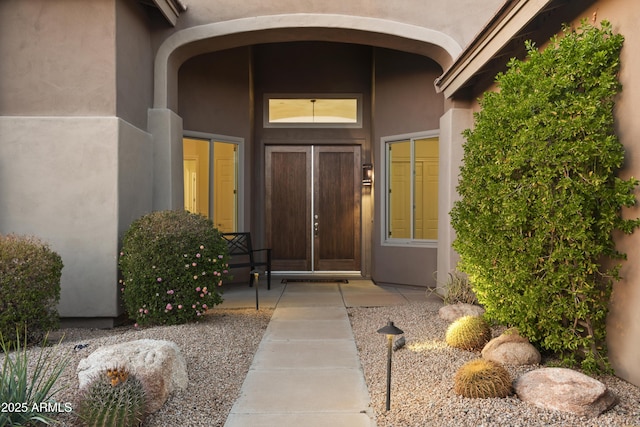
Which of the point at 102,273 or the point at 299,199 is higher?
the point at 299,199

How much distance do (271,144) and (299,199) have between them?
4.08 feet

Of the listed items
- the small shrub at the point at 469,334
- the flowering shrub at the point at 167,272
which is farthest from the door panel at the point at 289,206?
the small shrub at the point at 469,334

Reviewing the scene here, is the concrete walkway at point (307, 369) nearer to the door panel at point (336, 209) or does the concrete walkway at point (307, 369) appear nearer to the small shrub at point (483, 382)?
the small shrub at point (483, 382)

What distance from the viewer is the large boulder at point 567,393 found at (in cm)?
316

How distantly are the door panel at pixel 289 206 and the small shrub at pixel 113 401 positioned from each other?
23.6 ft

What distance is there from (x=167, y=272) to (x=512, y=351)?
11.6ft

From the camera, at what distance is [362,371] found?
4297mm

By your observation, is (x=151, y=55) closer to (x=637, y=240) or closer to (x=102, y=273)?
(x=102, y=273)

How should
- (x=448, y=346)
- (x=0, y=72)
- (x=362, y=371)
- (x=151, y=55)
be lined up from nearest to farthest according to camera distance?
(x=362, y=371) → (x=448, y=346) → (x=0, y=72) → (x=151, y=55)

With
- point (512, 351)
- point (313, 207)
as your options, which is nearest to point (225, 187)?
point (313, 207)

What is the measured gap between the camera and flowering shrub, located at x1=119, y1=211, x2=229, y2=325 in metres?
5.50

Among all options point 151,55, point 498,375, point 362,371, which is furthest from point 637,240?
point 151,55

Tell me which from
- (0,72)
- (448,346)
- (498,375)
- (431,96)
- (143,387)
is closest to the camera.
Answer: (143,387)

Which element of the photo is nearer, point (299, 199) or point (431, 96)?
point (431, 96)
